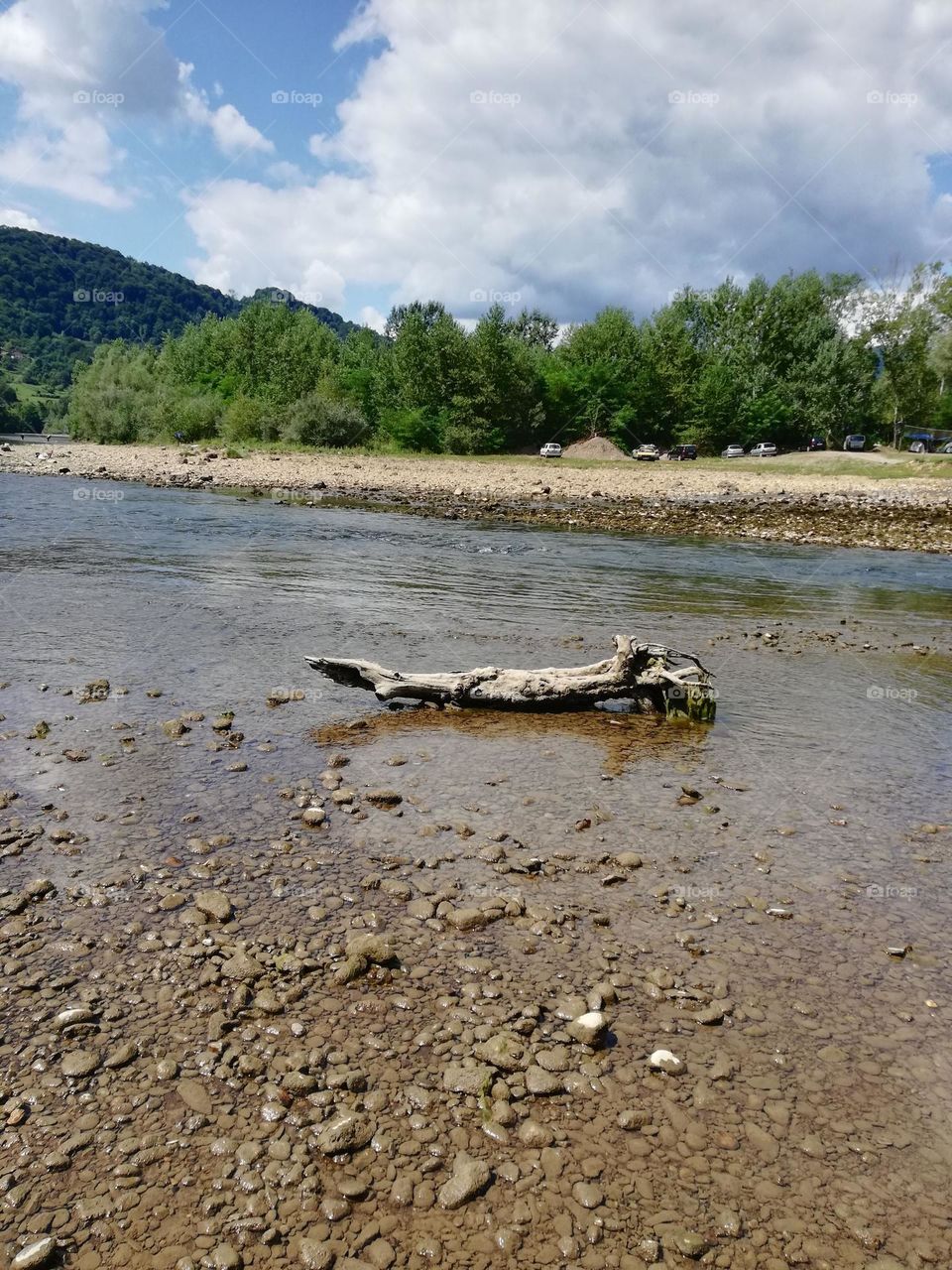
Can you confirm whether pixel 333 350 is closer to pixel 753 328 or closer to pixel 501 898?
pixel 753 328

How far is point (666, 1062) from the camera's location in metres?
5.41

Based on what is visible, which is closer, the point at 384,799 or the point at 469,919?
the point at 469,919

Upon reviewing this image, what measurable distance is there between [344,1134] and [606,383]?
321ft

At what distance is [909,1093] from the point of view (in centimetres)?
525

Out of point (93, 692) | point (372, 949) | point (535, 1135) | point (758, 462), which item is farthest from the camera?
point (758, 462)

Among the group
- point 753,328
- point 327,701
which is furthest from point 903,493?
point 753,328

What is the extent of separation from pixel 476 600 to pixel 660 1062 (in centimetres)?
1613

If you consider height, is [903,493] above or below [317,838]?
above

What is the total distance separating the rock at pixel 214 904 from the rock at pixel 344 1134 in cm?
235

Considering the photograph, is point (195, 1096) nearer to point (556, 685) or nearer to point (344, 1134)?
point (344, 1134)

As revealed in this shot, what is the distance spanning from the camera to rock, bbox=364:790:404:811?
9.01 m

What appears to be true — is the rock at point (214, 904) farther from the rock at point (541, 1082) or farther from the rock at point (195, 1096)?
the rock at point (541, 1082)

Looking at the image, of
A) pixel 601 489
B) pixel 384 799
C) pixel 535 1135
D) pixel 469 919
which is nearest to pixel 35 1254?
pixel 535 1135

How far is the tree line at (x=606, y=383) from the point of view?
283ft
